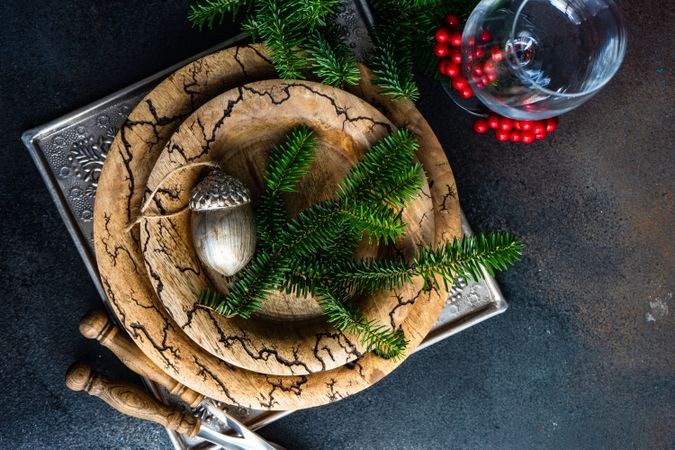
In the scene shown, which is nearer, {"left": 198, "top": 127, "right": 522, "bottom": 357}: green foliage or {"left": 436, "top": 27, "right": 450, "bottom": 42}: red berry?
{"left": 198, "top": 127, "right": 522, "bottom": 357}: green foliage

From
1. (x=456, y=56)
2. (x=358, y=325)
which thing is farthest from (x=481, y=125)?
(x=358, y=325)

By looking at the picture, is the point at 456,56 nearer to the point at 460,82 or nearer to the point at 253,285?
the point at 460,82

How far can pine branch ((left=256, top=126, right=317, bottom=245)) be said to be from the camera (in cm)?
64

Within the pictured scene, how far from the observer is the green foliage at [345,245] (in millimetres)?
590

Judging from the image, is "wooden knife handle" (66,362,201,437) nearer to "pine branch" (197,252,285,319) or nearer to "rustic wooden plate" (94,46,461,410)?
"rustic wooden plate" (94,46,461,410)

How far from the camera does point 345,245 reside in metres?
0.64

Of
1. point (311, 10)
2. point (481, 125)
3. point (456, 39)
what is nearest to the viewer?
point (311, 10)

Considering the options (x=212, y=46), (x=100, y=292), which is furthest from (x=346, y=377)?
(x=212, y=46)

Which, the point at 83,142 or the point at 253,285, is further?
the point at 83,142

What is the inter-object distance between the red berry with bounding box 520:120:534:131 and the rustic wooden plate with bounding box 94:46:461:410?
0.45ft

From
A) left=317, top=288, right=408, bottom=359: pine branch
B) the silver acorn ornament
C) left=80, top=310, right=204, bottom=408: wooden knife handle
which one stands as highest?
the silver acorn ornament

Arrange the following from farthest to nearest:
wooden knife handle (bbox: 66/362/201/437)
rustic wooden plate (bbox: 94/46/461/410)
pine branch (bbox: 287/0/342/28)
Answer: wooden knife handle (bbox: 66/362/201/437) → rustic wooden plate (bbox: 94/46/461/410) → pine branch (bbox: 287/0/342/28)

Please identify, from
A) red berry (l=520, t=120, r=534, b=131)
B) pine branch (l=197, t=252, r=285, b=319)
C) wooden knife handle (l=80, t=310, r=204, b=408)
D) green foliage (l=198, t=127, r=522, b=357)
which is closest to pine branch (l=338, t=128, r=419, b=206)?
green foliage (l=198, t=127, r=522, b=357)

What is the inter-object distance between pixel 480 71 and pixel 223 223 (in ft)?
1.13
